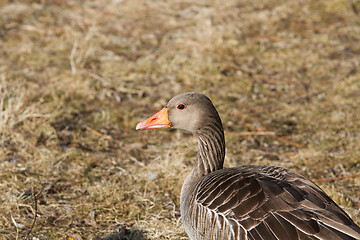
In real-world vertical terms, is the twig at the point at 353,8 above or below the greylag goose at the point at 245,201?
below

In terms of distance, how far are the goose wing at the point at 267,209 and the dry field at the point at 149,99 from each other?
1.06 meters

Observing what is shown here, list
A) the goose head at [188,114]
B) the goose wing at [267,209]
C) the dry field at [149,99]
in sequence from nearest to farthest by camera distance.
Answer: the goose wing at [267,209] → the goose head at [188,114] → the dry field at [149,99]

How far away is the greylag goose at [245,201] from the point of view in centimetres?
315

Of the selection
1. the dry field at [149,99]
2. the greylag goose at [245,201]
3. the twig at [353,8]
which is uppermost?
the greylag goose at [245,201]

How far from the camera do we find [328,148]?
594cm

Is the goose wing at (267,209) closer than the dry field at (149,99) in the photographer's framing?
Yes

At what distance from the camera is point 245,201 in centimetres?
340

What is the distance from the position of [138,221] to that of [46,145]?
201 centimetres

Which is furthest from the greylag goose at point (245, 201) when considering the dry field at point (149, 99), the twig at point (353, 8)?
the twig at point (353, 8)

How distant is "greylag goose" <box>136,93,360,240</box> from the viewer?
3154 millimetres

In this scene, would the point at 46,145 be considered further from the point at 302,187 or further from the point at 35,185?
the point at 302,187

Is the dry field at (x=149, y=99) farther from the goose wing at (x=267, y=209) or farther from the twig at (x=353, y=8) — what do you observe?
the goose wing at (x=267, y=209)

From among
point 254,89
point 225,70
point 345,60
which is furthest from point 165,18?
point 345,60

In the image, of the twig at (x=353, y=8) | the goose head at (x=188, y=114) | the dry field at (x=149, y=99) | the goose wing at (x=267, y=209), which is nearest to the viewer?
the goose wing at (x=267, y=209)
